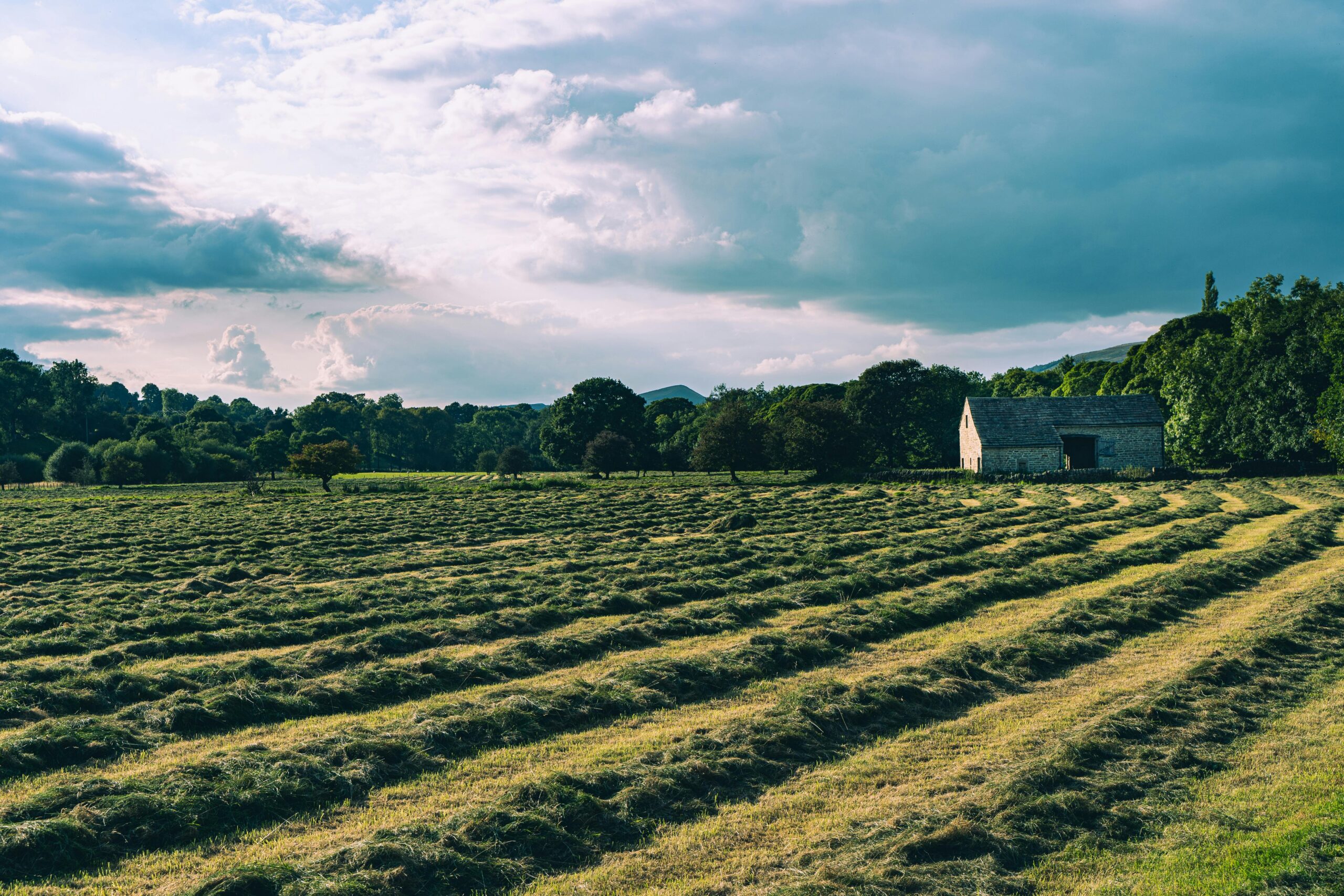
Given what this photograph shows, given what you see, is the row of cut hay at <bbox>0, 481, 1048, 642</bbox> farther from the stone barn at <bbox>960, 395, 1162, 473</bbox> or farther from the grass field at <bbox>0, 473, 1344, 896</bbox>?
the stone barn at <bbox>960, 395, 1162, 473</bbox>

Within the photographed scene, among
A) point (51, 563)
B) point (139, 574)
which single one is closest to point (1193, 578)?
point (139, 574)

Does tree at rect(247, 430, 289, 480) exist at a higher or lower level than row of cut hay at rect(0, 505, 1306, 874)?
higher

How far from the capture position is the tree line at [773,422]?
172 feet

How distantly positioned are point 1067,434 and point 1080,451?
235cm

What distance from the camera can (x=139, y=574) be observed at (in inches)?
841

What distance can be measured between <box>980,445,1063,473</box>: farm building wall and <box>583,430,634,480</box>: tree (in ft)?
95.5

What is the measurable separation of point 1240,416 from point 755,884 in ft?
204

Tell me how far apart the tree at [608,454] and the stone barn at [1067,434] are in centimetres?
2849

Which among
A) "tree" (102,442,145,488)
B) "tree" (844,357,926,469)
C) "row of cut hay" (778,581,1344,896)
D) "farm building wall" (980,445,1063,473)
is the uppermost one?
"tree" (844,357,926,469)

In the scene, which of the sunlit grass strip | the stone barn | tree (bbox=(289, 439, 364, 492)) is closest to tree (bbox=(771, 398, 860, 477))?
the stone barn

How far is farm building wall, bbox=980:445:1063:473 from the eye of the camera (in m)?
56.8

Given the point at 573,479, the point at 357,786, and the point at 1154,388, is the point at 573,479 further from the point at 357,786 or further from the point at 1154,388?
the point at 357,786

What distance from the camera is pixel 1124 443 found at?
5812 centimetres

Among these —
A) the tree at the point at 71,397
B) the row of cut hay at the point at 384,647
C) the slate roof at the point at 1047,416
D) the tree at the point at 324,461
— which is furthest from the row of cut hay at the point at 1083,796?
the tree at the point at 71,397
